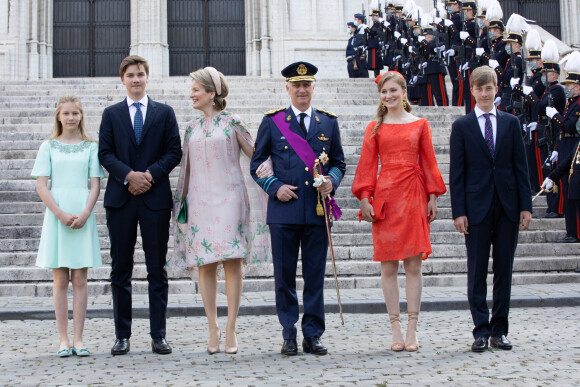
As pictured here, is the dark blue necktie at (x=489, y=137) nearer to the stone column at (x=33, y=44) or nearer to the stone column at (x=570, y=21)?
the stone column at (x=33, y=44)

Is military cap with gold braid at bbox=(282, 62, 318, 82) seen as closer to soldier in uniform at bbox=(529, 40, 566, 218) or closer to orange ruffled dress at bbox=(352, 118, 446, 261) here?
orange ruffled dress at bbox=(352, 118, 446, 261)

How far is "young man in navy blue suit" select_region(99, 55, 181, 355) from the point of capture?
6.34 metres

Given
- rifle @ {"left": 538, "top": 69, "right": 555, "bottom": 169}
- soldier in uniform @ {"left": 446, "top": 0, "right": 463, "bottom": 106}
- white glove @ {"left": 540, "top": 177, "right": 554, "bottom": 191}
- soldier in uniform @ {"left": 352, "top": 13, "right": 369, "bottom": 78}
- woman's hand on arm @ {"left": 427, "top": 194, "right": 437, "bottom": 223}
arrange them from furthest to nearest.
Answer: soldier in uniform @ {"left": 352, "top": 13, "right": 369, "bottom": 78}, soldier in uniform @ {"left": 446, "top": 0, "right": 463, "bottom": 106}, rifle @ {"left": 538, "top": 69, "right": 555, "bottom": 169}, white glove @ {"left": 540, "top": 177, "right": 554, "bottom": 191}, woman's hand on arm @ {"left": 427, "top": 194, "right": 437, "bottom": 223}

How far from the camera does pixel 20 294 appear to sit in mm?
9250

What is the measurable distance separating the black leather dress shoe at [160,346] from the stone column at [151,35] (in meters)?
17.6

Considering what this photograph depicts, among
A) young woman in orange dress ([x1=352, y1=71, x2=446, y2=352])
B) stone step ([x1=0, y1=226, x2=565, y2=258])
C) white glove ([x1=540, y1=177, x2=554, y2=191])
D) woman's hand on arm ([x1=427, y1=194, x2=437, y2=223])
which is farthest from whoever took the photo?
white glove ([x1=540, y1=177, x2=554, y2=191])

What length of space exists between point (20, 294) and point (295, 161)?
426 centimetres

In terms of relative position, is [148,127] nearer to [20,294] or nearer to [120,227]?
[120,227]

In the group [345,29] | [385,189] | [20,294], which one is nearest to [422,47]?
[345,29]

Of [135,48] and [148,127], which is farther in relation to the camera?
[135,48]

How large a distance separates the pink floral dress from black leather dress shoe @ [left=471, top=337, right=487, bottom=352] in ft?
5.20

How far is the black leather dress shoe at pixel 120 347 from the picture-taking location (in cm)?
620

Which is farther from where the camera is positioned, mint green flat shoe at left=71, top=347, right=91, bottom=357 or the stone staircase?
the stone staircase

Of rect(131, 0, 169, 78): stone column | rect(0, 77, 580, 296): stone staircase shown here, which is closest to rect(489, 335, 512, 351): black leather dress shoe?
rect(0, 77, 580, 296): stone staircase
